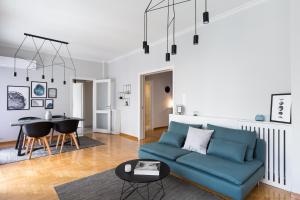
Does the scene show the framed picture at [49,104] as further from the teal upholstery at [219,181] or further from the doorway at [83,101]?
the teal upholstery at [219,181]

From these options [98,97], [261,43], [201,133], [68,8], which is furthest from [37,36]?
[261,43]

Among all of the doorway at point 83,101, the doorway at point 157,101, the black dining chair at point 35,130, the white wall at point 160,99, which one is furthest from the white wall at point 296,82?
the doorway at point 83,101

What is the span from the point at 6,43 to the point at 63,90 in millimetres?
2114

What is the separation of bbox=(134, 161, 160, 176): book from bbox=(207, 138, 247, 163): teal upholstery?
1008 mm

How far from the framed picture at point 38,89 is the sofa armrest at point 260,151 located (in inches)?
248

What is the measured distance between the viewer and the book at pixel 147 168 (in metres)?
2.12

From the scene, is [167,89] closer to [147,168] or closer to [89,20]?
[89,20]

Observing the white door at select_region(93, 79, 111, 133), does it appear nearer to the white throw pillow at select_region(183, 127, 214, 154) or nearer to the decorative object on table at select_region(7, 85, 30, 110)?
the decorative object on table at select_region(7, 85, 30, 110)

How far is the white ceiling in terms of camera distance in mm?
3029

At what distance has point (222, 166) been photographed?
2350 millimetres

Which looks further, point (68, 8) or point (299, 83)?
point (68, 8)

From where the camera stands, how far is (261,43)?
293 cm

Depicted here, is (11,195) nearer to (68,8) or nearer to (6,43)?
(68,8)

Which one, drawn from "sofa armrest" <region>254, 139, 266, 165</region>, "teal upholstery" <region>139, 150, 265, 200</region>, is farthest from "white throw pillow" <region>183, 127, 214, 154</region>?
"sofa armrest" <region>254, 139, 266, 165</region>
